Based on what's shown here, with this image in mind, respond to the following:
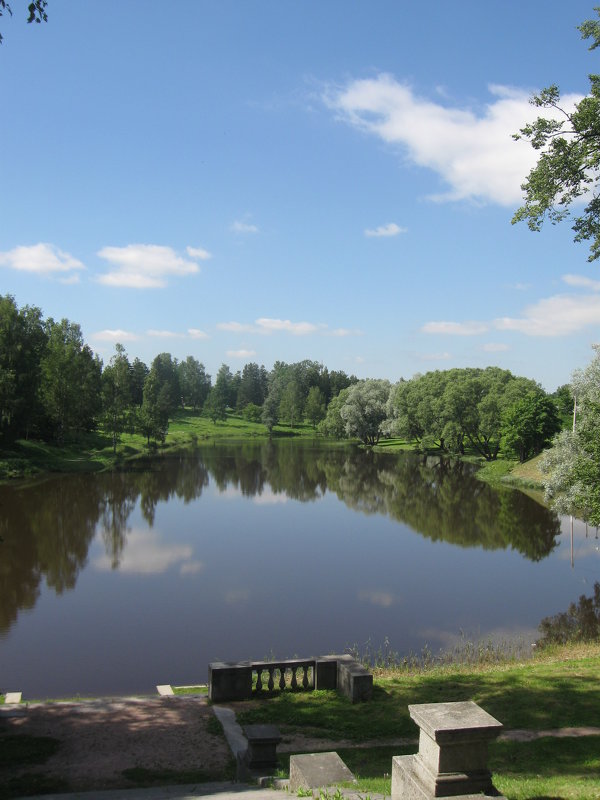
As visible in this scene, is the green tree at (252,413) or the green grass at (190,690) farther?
the green tree at (252,413)

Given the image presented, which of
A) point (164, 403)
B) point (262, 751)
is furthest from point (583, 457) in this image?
point (164, 403)

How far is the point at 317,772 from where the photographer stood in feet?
22.7

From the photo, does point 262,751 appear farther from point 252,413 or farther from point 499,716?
point 252,413

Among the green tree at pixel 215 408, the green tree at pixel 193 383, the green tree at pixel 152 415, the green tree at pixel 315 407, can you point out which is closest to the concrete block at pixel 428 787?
the green tree at pixel 152 415

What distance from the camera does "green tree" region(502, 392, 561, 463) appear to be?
61147 millimetres

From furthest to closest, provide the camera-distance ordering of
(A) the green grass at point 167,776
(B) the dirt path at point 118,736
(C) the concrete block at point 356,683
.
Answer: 1. (C) the concrete block at point 356,683
2. (B) the dirt path at point 118,736
3. (A) the green grass at point 167,776

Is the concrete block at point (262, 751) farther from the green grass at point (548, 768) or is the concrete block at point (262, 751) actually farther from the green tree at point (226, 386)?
the green tree at point (226, 386)

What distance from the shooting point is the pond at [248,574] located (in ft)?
55.0

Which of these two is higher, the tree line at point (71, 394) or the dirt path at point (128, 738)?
the tree line at point (71, 394)

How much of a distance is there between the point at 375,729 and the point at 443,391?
72652 millimetres

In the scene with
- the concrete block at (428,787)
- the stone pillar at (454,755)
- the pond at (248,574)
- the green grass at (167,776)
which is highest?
the stone pillar at (454,755)

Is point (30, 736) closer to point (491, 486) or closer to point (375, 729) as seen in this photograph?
point (375, 729)

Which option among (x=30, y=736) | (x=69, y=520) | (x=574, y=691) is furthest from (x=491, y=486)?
(x=30, y=736)

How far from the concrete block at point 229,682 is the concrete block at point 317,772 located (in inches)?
173
